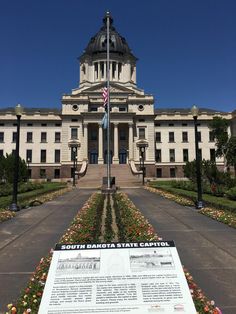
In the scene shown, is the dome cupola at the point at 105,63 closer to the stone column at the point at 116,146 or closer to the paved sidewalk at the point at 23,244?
the stone column at the point at 116,146

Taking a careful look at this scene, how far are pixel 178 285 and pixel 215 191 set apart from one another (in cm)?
1937

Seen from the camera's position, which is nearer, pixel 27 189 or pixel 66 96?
pixel 27 189

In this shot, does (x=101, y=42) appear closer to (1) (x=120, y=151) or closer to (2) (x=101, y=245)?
(1) (x=120, y=151)

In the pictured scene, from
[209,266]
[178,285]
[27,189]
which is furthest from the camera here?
[27,189]

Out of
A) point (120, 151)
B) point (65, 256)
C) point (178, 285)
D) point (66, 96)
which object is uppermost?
point (66, 96)

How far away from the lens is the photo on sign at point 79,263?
3744 mm

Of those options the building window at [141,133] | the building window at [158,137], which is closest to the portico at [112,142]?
the building window at [141,133]

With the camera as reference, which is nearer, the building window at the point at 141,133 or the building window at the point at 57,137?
the building window at the point at 141,133

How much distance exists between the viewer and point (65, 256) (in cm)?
397

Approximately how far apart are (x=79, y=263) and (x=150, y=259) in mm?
908

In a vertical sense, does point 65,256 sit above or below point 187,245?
above

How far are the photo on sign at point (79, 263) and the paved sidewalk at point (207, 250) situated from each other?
7.28 ft

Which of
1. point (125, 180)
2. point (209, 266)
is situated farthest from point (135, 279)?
point (125, 180)

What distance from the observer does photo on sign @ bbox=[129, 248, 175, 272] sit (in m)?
3.81
